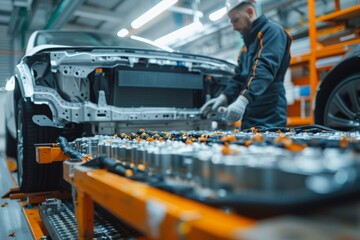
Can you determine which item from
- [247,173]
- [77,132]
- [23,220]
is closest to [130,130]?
[77,132]

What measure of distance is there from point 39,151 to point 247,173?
5.03 feet

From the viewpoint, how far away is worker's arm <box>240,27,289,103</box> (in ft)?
8.32

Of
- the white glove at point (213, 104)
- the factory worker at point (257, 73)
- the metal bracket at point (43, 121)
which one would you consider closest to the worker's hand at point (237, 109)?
the factory worker at point (257, 73)

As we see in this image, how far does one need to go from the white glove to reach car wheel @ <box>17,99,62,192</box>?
1.34 meters

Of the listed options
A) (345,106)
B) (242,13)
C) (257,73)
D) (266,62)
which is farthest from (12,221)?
(345,106)

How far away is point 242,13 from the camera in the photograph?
9.27ft

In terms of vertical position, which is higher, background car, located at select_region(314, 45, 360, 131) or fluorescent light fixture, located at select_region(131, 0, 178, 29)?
fluorescent light fixture, located at select_region(131, 0, 178, 29)

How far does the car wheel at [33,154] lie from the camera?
93.1 inches

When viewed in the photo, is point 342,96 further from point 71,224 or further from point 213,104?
point 71,224

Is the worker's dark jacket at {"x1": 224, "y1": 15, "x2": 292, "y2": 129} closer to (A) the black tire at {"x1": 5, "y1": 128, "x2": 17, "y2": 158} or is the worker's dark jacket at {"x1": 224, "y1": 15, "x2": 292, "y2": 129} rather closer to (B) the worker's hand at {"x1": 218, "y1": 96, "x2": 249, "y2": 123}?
(B) the worker's hand at {"x1": 218, "y1": 96, "x2": 249, "y2": 123}

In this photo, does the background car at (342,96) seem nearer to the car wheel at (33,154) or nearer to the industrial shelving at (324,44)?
the industrial shelving at (324,44)

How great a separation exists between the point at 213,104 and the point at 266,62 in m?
0.72

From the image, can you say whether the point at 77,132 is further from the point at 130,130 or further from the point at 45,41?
the point at 45,41

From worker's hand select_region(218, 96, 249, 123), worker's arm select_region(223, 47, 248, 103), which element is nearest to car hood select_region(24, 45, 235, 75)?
worker's arm select_region(223, 47, 248, 103)
